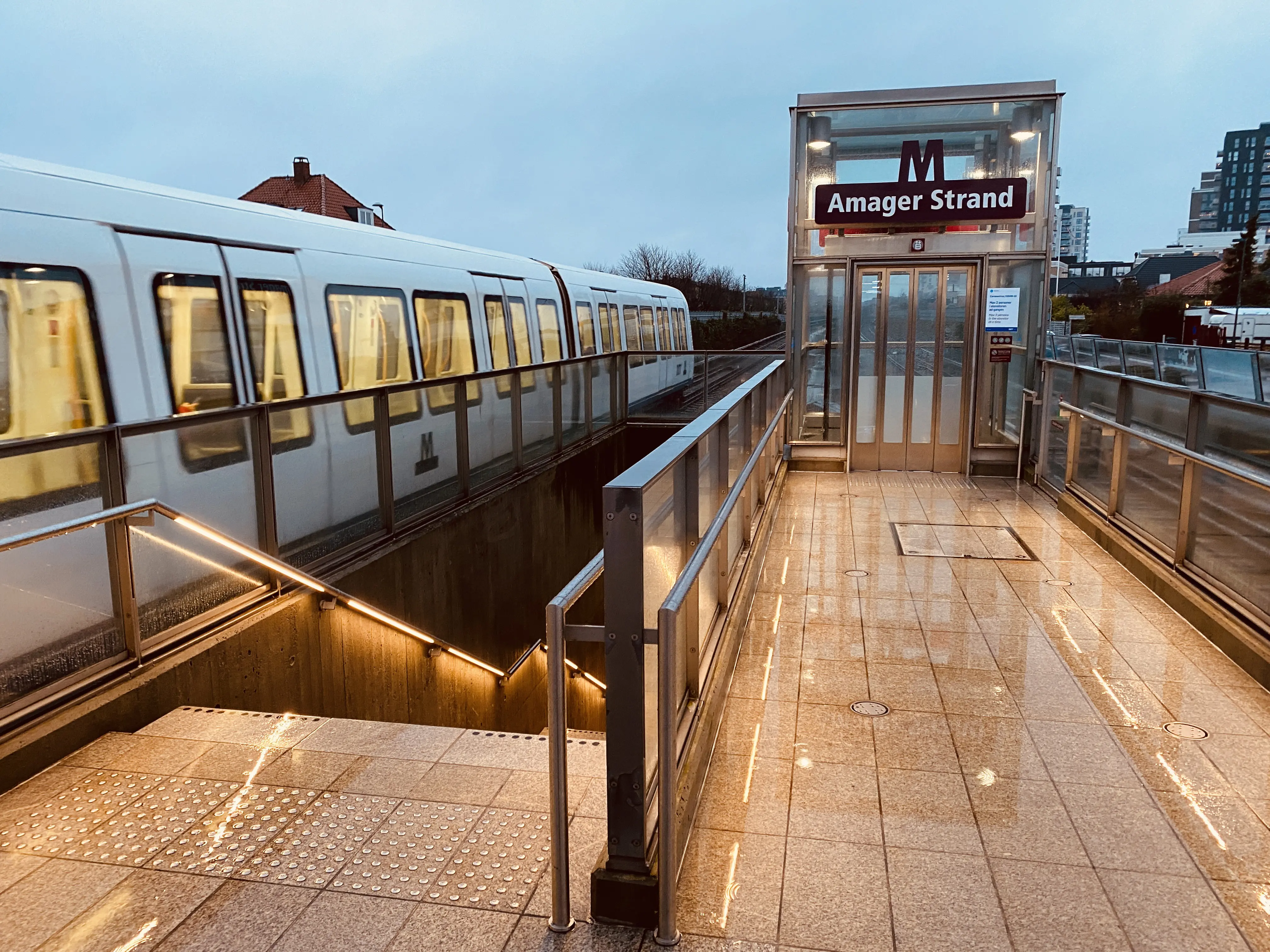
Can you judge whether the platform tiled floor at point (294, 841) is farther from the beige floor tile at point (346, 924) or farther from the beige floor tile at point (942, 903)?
the beige floor tile at point (942, 903)

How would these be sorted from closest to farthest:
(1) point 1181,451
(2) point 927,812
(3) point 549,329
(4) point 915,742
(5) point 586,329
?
(2) point 927,812
(4) point 915,742
(1) point 1181,451
(3) point 549,329
(5) point 586,329

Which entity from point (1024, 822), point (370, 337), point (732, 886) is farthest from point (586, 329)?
point (732, 886)

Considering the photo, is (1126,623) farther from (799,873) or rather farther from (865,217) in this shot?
(865,217)

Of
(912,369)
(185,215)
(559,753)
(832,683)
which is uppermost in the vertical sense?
(185,215)

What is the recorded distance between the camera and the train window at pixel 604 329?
1805 centimetres

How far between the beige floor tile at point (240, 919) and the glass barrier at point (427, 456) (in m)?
4.48

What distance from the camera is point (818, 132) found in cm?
1091

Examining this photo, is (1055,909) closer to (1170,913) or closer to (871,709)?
(1170,913)

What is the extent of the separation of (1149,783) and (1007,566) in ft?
11.2

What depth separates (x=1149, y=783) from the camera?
3.86 metres

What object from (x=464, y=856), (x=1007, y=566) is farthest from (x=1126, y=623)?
(x=464, y=856)

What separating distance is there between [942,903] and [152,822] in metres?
2.63

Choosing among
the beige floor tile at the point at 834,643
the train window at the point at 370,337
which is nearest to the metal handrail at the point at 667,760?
the beige floor tile at the point at 834,643

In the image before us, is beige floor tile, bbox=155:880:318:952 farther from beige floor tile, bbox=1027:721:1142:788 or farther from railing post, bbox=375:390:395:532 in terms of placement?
railing post, bbox=375:390:395:532
